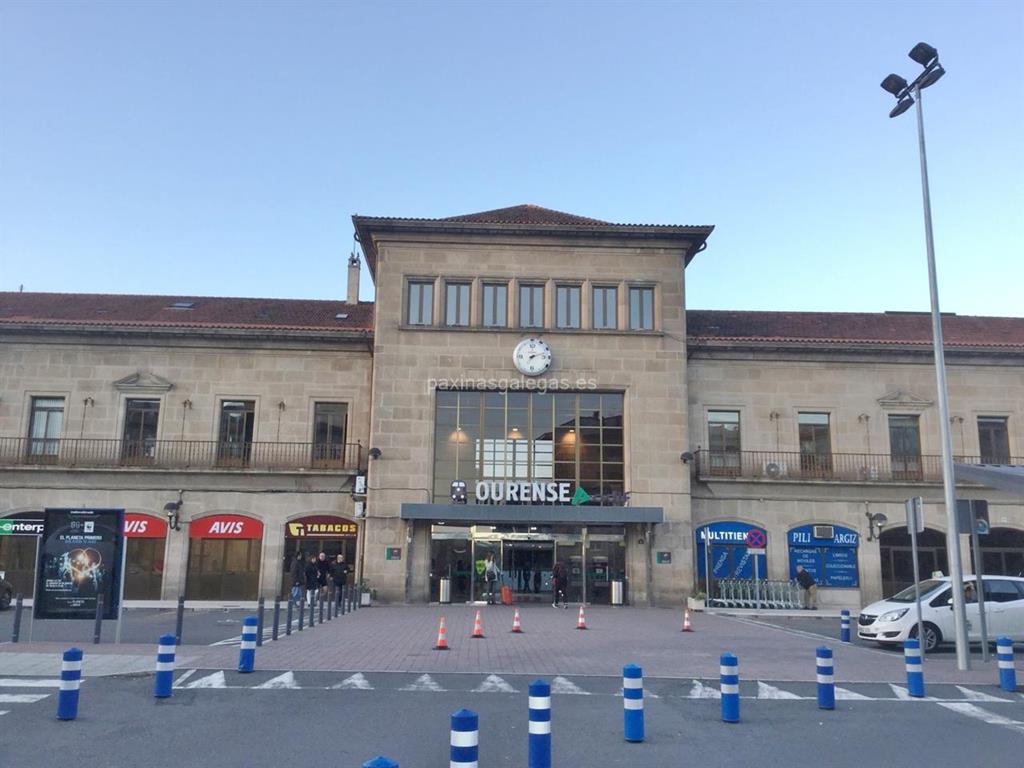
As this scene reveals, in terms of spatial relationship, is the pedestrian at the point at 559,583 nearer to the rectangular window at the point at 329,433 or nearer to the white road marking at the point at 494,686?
the rectangular window at the point at 329,433

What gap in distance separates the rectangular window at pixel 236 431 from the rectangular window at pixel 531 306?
10.2m

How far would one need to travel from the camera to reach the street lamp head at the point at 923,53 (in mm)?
15281

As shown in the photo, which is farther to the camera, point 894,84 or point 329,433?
point 329,433

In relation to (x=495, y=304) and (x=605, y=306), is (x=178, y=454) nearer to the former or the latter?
(x=495, y=304)

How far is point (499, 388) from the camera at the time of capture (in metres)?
29.7

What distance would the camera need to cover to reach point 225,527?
29.8 metres

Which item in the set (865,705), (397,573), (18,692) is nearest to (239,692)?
(18,692)

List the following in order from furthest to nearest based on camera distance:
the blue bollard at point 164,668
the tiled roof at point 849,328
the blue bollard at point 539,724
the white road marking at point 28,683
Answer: the tiled roof at point 849,328 < the white road marking at point 28,683 < the blue bollard at point 164,668 < the blue bollard at point 539,724

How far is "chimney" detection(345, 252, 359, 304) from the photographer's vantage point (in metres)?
37.5

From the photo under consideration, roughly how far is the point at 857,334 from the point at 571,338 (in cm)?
1242

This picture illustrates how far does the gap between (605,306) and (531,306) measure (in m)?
2.64

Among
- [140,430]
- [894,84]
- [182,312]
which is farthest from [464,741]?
[182,312]

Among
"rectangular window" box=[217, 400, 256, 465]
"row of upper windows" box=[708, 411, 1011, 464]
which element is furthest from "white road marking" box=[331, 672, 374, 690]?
"row of upper windows" box=[708, 411, 1011, 464]

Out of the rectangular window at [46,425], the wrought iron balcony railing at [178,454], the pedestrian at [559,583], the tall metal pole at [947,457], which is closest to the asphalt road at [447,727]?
the tall metal pole at [947,457]
